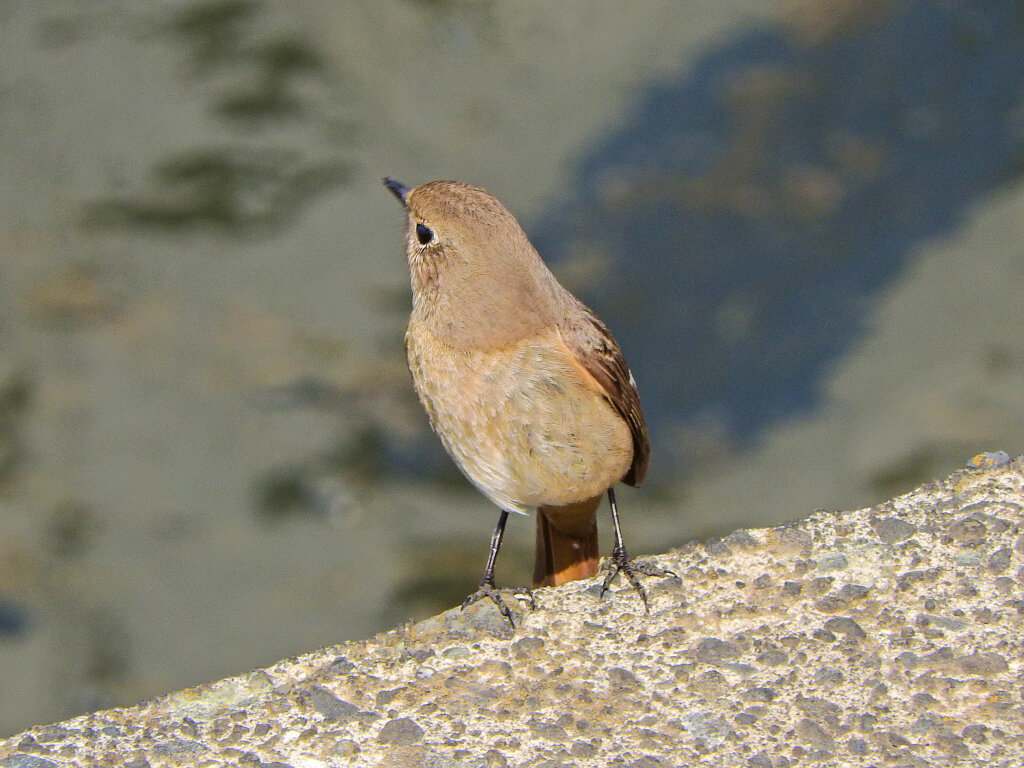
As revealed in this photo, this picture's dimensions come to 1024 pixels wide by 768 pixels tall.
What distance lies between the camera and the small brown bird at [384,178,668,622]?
375 centimetres

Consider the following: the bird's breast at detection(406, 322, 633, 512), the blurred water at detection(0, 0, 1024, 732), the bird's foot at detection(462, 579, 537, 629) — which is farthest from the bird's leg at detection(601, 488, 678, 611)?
the blurred water at detection(0, 0, 1024, 732)

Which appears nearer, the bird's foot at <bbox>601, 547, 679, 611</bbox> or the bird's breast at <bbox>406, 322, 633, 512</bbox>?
the bird's foot at <bbox>601, 547, 679, 611</bbox>

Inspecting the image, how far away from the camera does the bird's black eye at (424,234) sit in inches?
159

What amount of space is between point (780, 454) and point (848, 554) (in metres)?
4.28

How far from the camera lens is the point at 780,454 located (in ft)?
24.9

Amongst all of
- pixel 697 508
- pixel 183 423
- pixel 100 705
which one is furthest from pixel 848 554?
pixel 183 423

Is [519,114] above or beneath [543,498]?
above

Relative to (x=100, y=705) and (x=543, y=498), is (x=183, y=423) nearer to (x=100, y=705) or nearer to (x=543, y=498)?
(x=100, y=705)

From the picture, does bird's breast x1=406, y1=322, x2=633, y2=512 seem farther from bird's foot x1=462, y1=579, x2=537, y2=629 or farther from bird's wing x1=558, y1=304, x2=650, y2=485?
bird's foot x1=462, y1=579, x2=537, y2=629

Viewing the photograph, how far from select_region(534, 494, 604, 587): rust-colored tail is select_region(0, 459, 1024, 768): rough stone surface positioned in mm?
821

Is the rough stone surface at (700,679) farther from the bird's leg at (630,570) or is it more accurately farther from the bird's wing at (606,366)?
the bird's wing at (606,366)

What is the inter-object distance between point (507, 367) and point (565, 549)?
0.85m

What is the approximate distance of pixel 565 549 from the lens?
4.34 meters

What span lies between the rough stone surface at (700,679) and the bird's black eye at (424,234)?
1193mm
